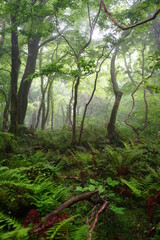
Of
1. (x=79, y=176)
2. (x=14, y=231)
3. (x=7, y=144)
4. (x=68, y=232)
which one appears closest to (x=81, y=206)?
(x=68, y=232)

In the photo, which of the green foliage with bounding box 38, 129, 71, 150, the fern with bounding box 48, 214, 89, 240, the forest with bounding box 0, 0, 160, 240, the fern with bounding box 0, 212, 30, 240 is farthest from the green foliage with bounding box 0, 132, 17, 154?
the fern with bounding box 48, 214, 89, 240

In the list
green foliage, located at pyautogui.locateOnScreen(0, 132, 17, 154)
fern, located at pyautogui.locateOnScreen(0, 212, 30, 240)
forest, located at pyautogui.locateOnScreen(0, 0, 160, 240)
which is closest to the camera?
fern, located at pyautogui.locateOnScreen(0, 212, 30, 240)

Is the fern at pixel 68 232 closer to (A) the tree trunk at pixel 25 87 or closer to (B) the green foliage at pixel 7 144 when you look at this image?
(B) the green foliage at pixel 7 144

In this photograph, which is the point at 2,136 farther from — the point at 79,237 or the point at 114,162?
the point at 79,237

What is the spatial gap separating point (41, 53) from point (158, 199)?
49.7 ft

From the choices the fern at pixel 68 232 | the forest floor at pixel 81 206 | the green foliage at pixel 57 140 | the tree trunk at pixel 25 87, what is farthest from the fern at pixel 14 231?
the tree trunk at pixel 25 87

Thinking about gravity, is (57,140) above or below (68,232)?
above

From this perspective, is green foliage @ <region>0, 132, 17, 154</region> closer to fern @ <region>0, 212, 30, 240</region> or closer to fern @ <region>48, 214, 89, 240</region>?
fern @ <region>0, 212, 30, 240</region>

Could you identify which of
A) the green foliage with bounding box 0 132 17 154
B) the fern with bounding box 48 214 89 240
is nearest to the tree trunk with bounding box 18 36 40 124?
the green foliage with bounding box 0 132 17 154

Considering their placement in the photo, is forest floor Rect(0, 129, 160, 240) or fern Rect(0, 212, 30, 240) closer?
fern Rect(0, 212, 30, 240)

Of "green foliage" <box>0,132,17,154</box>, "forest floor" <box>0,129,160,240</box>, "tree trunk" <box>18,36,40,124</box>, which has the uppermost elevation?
"tree trunk" <box>18,36,40,124</box>

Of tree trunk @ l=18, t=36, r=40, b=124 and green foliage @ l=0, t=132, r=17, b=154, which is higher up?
tree trunk @ l=18, t=36, r=40, b=124

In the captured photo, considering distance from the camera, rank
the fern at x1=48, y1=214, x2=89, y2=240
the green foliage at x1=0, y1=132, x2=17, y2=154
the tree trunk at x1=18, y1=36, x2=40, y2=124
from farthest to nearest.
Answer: the tree trunk at x1=18, y1=36, x2=40, y2=124 → the green foliage at x1=0, y1=132, x2=17, y2=154 → the fern at x1=48, y1=214, x2=89, y2=240

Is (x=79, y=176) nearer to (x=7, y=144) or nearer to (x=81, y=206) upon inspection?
(x=81, y=206)
